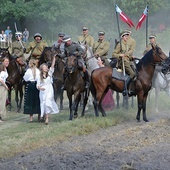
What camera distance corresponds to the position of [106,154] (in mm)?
12508

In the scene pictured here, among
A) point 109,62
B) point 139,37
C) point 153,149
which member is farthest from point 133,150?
point 139,37

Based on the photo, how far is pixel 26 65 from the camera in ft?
72.7

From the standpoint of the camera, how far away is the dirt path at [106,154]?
11.6m

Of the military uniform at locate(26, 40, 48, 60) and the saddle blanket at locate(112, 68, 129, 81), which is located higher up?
the military uniform at locate(26, 40, 48, 60)

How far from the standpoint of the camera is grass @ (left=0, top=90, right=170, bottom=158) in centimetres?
1370

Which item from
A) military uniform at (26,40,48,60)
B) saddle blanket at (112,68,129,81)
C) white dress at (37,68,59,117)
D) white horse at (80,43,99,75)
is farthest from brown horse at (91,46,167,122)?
military uniform at (26,40,48,60)

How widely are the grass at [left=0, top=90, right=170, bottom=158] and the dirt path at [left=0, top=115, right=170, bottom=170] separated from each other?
39 centimetres

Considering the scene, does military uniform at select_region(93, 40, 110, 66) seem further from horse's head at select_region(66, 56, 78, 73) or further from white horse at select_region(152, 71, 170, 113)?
horse's head at select_region(66, 56, 78, 73)

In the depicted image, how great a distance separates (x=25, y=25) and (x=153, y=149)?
36513 millimetres

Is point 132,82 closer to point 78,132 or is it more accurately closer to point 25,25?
point 78,132

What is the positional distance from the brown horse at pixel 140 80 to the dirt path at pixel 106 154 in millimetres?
2452

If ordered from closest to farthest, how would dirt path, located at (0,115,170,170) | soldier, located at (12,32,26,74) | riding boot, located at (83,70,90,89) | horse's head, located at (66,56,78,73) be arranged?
1. dirt path, located at (0,115,170,170)
2. horse's head, located at (66,56,78,73)
3. riding boot, located at (83,70,90,89)
4. soldier, located at (12,32,26,74)

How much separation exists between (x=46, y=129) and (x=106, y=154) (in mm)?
3866

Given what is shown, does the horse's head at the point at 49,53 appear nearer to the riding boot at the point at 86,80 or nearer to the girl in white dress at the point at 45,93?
the riding boot at the point at 86,80
